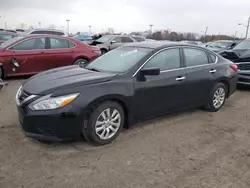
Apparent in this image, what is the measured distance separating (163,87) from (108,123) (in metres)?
1.20

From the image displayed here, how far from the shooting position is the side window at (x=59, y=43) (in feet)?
27.0

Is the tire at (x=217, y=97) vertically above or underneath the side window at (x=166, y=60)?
underneath

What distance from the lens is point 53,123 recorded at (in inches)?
132

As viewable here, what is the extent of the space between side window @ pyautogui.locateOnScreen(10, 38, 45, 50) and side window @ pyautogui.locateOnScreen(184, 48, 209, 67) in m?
4.94

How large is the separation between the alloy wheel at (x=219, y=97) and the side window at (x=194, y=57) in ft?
2.35

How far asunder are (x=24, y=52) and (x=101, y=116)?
16.7 feet

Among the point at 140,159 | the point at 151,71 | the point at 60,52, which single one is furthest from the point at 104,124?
the point at 60,52

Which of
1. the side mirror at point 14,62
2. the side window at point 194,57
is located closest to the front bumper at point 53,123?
the side window at point 194,57

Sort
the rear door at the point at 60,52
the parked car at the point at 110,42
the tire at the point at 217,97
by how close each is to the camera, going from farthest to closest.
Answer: the parked car at the point at 110,42, the rear door at the point at 60,52, the tire at the point at 217,97

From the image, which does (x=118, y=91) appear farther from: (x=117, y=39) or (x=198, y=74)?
(x=117, y=39)

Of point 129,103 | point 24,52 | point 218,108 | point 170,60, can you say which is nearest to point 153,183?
point 129,103

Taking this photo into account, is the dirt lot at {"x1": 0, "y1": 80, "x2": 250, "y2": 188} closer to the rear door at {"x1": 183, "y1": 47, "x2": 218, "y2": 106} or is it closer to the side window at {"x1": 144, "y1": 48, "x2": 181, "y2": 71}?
the rear door at {"x1": 183, "y1": 47, "x2": 218, "y2": 106}

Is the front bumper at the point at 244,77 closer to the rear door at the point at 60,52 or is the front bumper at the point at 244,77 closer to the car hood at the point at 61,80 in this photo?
the car hood at the point at 61,80

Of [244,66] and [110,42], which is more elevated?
[110,42]
